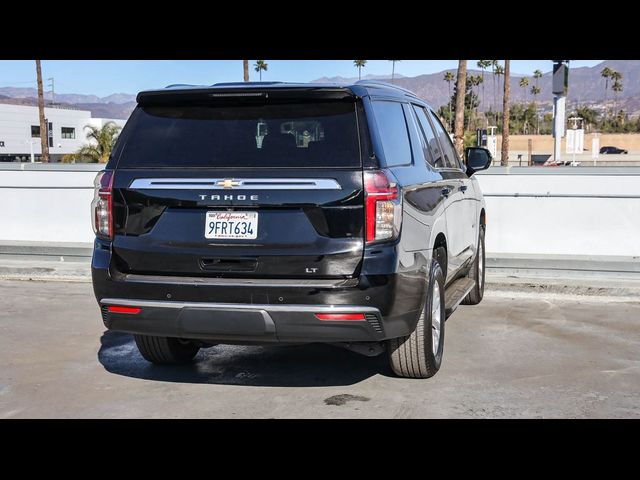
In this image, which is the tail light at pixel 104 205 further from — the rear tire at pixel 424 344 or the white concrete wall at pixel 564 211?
the white concrete wall at pixel 564 211

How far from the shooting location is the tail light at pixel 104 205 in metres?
5.52

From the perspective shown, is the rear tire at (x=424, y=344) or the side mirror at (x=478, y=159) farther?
the side mirror at (x=478, y=159)

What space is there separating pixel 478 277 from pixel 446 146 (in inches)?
69.3

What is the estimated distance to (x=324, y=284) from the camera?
5.11 meters

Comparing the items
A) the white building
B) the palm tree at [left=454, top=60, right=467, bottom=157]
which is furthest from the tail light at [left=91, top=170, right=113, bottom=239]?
the white building

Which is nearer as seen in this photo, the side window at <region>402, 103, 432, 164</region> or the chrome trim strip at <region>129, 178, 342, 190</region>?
the chrome trim strip at <region>129, 178, 342, 190</region>

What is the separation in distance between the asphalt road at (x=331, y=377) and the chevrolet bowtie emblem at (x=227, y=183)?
1423 millimetres

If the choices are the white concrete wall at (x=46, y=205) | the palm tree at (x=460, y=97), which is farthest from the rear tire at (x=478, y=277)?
the palm tree at (x=460, y=97)

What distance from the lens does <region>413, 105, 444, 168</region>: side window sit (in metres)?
6.86

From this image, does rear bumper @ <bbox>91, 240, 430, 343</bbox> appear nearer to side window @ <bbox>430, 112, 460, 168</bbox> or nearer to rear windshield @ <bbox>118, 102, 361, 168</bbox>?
rear windshield @ <bbox>118, 102, 361, 168</bbox>
